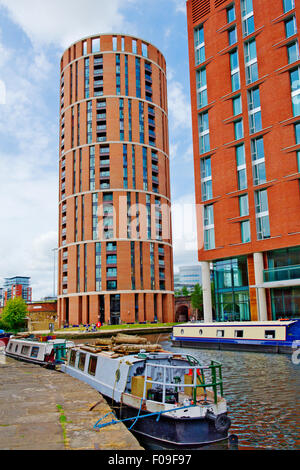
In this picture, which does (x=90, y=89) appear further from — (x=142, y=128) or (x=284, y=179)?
(x=284, y=179)

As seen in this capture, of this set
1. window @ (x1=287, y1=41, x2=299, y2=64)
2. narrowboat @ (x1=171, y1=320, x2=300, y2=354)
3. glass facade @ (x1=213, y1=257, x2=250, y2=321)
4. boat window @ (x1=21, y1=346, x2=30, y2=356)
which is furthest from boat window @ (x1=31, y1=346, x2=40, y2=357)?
window @ (x1=287, y1=41, x2=299, y2=64)

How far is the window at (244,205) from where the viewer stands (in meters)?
44.1

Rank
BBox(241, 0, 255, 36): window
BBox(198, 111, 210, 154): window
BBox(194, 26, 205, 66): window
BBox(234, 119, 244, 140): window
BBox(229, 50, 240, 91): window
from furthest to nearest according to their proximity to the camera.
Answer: BBox(194, 26, 205, 66): window → BBox(198, 111, 210, 154): window → BBox(229, 50, 240, 91): window → BBox(241, 0, 255, 36): window → BBox(234, 119, 244, 140): window

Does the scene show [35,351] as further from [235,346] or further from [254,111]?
[254,111]

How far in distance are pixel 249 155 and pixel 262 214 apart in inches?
279

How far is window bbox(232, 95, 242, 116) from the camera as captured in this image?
152 feet

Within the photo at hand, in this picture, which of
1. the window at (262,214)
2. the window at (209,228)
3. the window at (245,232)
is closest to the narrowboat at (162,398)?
the window at (262,214)

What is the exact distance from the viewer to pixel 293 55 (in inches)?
1646

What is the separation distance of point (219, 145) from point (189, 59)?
15053 mm

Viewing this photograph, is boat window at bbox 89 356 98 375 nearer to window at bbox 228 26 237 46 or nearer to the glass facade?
the glass facade

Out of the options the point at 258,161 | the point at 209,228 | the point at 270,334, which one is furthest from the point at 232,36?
the point at 270,334

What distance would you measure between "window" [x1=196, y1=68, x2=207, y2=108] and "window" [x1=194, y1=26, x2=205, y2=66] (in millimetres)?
1526

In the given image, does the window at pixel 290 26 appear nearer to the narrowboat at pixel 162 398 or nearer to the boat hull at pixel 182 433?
the narrowboat at pixel 162 398

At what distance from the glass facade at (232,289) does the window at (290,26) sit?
25244 millimetres
